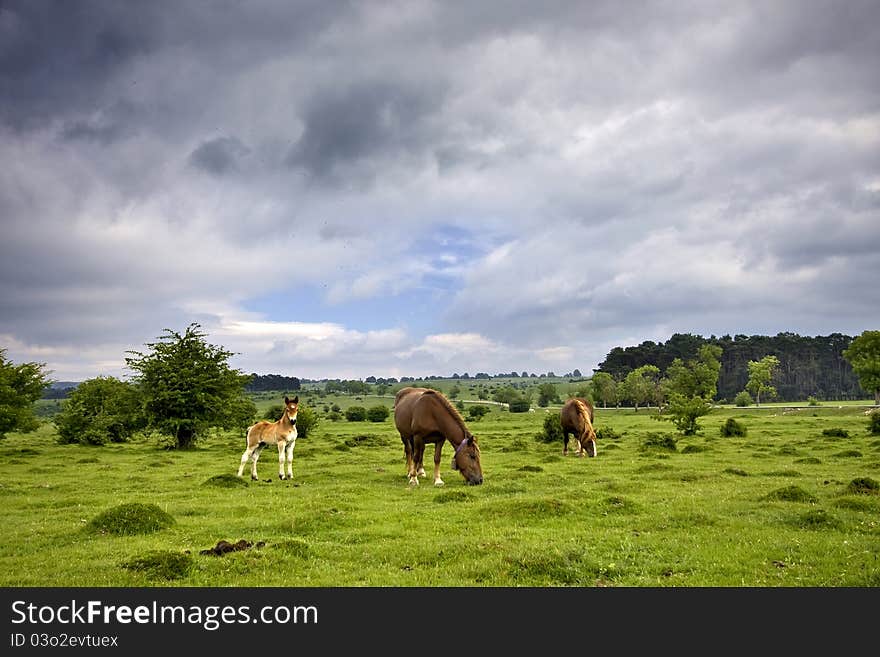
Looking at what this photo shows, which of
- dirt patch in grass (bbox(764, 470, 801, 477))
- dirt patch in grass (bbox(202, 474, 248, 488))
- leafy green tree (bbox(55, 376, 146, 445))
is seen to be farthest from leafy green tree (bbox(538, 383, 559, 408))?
dirt patch in grass (bbox(202, 474, 248, 488))

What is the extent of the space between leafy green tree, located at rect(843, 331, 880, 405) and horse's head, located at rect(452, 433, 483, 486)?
67.7 meters

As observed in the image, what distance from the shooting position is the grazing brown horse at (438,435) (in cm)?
2019

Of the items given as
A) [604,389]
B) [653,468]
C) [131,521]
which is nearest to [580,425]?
[653,468]

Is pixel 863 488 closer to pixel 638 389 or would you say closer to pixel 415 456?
pixel 415 456

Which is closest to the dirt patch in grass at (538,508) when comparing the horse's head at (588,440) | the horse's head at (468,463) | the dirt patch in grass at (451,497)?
the dirt patch in grass at (451,497)

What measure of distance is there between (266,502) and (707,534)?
12.4m

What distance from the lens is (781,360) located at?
15562 cm

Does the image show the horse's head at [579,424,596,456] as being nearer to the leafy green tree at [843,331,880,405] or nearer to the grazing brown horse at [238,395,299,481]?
the grazing brown horse at [238,395,299,481]

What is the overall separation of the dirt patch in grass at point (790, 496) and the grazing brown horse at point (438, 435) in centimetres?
887

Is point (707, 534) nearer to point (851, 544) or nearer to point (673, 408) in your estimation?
point (851, 544)

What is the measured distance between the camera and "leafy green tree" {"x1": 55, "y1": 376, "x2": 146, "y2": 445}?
141 ft
